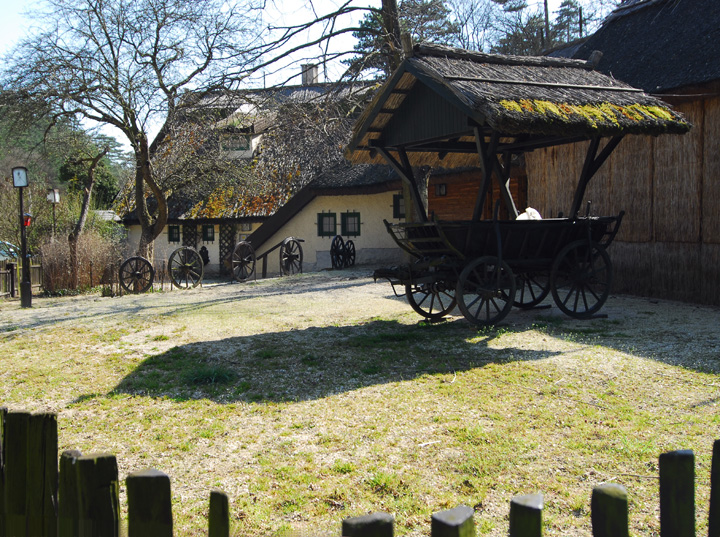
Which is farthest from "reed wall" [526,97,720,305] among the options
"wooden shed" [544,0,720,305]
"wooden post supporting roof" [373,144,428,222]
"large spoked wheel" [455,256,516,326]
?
"wooden post supporting roof" [373,144,428,222]

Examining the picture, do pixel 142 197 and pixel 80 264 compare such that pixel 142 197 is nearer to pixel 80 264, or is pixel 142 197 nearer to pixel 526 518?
pixel 80 264

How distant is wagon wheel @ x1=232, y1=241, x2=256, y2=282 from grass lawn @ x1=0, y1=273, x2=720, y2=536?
8.50 meters

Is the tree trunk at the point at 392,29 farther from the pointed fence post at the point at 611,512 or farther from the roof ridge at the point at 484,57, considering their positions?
the pointed fence post at the point at 611,512

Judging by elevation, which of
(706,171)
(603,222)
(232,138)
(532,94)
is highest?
(232,138)

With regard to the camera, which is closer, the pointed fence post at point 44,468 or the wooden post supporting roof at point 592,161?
the pointed fence post at point 44,468

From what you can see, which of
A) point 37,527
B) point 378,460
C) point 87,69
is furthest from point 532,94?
point 87,69

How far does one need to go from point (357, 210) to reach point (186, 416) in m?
19.0

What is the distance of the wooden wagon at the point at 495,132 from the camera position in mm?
7758

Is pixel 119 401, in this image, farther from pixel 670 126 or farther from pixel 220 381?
pixel 670 126

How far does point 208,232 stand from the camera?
26.0 m

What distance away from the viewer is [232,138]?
20.2 meters

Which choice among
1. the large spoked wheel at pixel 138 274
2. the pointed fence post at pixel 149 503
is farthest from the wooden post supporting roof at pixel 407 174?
the large spoked wheel at pixel 138 274

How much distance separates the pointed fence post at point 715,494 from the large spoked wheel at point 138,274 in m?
15.0

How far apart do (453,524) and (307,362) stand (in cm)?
534
